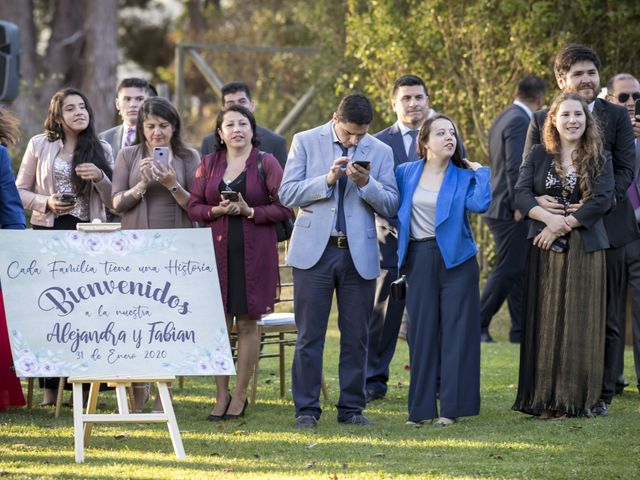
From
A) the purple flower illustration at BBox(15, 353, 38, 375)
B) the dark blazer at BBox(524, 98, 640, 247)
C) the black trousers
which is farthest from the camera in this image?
the black trousers

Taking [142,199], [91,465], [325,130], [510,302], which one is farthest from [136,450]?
[510,302]

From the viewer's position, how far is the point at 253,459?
22.9 feet

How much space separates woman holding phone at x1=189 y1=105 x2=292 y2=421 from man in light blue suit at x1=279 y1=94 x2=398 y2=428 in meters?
0.26

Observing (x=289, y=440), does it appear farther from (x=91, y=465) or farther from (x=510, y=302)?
(x=510, y=302)

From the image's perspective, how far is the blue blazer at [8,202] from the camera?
312 inches

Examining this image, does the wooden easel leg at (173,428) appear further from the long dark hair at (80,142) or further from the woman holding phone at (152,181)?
the long dark hair at (80,142)

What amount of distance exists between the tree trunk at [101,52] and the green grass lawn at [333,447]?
49.7 feet

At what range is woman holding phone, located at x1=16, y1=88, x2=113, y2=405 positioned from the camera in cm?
875

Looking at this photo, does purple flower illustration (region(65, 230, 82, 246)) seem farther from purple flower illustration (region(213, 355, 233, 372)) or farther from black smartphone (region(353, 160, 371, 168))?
black smartphone (region(353, 160, 371, 168))

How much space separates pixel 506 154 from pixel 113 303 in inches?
203

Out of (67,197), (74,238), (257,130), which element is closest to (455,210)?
(257,130)

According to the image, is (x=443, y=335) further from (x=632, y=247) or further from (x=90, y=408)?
(x=90, y=408)

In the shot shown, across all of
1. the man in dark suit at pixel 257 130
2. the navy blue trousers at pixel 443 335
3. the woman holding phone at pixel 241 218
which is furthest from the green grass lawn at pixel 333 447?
the man in dark suit at pixel 257 130

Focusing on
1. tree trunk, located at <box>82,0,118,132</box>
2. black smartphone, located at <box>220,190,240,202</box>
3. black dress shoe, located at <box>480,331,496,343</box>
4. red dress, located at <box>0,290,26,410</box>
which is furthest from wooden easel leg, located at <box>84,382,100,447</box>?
tree trunk, located at <box>82,0,118,132</box>
